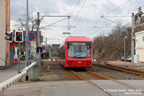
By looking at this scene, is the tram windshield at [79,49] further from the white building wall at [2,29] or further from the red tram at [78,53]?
the white building wall at [2,29]

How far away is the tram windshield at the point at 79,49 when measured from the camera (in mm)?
16422

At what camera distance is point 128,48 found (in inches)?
2389

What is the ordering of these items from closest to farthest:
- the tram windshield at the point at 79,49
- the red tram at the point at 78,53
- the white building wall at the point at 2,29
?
the red tram at the point at 78,53
the tram windshield at the point at 79,49
the white building wall at the point at 2,29

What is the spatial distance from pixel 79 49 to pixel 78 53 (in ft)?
1.23

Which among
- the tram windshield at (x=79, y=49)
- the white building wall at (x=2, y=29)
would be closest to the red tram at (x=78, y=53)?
the tram windshield at (x=79, y=49)

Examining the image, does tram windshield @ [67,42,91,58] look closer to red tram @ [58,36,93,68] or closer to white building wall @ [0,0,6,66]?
red tram @ [58,36,93,68]

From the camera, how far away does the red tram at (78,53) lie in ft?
53.2

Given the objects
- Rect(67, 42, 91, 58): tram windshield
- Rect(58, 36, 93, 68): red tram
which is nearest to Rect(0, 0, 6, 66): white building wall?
Rect(58, 36, 93, 68): red tram

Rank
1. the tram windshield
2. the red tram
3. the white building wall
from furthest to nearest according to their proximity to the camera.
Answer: the white building wall < the tram windshield < the red tram

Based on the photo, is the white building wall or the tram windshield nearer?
the tram windshield

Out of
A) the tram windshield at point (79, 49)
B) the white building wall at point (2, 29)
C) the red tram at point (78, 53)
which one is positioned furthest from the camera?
the white building wall at point (2, 29)

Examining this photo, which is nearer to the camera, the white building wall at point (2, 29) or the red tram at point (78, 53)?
the red tram at point (78, 53)

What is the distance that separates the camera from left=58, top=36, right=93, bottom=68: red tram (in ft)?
53.2

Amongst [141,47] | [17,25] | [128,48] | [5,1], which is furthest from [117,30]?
[5,1]
